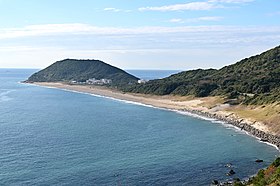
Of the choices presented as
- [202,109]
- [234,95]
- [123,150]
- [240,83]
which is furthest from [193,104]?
[123,150]

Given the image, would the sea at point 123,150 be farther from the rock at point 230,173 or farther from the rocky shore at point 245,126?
the rocky shore at point 245,126

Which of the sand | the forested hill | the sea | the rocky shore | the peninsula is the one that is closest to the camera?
the sea

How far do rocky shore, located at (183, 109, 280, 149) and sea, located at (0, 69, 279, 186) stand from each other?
2.12 meters

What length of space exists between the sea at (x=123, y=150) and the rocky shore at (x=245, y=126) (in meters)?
2.12

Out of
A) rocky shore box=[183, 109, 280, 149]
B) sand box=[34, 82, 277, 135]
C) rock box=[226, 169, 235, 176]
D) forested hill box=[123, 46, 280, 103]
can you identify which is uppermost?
forested hill box=[123, 46, 280, 103]

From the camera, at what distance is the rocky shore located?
74613 mm

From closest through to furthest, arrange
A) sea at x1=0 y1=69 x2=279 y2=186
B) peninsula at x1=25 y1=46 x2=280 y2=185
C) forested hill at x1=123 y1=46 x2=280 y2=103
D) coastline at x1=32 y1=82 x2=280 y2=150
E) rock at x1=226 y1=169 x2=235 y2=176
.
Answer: sea at x1=0 y1=69 x2=279 y2=186 → rock at x1=226 y1=169 x2=235 y2=176 → coastline at x1=32 y1=82 x2=280 y2=150 → peninsula at x1=25 y1=46 x2=280 y2=185 → forested hill at x1=123 y1=46 x2=280 y2=103

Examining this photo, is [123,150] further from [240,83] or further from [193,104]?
[240,83]

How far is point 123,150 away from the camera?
6575cm

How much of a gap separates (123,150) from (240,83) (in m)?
81.6

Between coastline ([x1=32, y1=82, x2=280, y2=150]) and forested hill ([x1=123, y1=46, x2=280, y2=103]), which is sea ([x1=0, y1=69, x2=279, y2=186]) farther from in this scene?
forested hill ([x1=123, y1=46, x2=280, y2=103])

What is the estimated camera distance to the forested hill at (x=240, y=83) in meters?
122

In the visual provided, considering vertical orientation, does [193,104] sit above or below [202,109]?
above

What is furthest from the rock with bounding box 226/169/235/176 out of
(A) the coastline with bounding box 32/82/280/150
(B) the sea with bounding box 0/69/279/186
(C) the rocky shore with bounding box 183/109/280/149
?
(C) the rocky shore with bounding box 183/109/280/149
